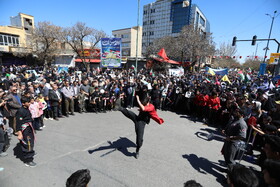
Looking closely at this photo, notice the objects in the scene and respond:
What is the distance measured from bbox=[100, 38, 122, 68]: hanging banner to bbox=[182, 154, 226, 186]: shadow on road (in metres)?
7.54

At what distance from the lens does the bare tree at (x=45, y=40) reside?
27219 millimetres

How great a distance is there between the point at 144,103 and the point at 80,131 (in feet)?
10.8

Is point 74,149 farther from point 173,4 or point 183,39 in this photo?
point 173,4

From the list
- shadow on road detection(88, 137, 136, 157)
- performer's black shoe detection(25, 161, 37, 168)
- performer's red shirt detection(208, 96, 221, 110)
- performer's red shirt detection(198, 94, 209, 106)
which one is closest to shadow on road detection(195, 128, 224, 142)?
performer's red shirt detection(208, 96, 221, 110)

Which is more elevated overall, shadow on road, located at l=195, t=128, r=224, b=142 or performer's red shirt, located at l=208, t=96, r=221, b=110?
performer's red shirt, located at l=208, t=96, r=221, b=110

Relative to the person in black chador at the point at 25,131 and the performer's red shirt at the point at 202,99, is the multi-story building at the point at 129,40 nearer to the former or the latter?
the performer's red shirt at the point at 202,99

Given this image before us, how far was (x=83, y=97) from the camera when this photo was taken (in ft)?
26.8

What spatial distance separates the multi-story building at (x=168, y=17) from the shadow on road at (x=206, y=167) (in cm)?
6059

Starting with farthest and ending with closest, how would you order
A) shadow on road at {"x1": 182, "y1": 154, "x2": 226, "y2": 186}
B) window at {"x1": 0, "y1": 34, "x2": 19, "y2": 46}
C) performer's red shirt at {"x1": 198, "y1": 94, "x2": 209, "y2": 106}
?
window at {"x1": 0, "y1": 34, "x2": 19, "y2": 46}
performer's red shirt at {"x1": 198, "y1": 94, "x2": 209, "y2": 106}
shadow on road at {"x1": 182, "y1": 154, "x2": 226, "y2": 186}

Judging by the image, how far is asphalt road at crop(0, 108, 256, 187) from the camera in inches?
133

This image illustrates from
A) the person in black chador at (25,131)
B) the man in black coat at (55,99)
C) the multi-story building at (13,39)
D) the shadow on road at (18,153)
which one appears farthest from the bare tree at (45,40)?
the person in black chador at (25,131)

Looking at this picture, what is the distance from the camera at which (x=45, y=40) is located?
2833cm

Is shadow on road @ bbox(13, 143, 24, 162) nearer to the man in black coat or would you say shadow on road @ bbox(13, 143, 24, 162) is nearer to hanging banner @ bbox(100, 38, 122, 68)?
the man in black coat

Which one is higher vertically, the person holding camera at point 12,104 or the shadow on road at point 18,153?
the person holding camera at point 12,104
